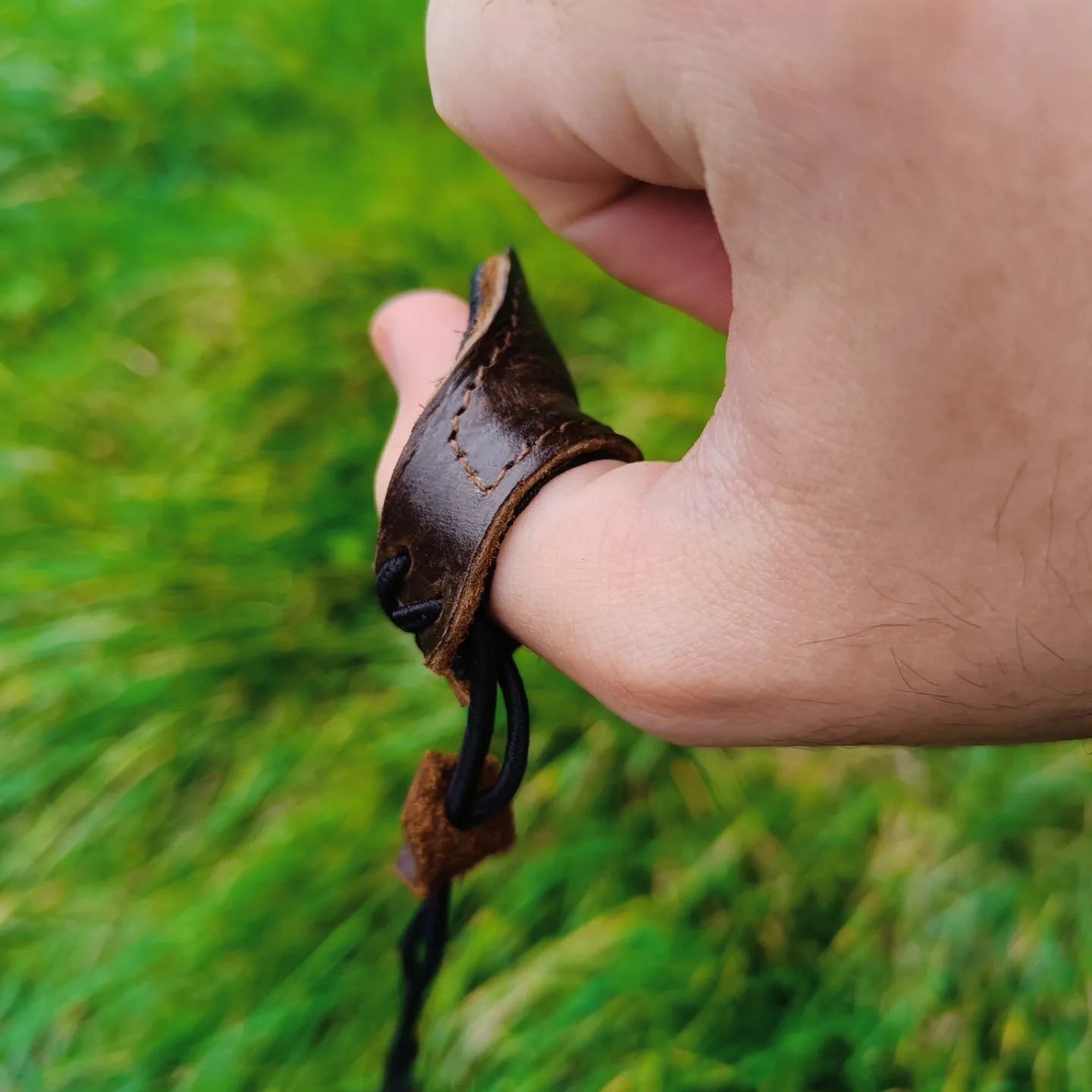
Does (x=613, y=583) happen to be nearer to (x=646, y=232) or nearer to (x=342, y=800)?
(x=646, y=232)

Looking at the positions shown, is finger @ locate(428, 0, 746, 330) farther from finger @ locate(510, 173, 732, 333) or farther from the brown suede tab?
the brown suede tab

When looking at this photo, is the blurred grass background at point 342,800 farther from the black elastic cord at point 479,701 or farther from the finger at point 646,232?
the finger at point 646,232

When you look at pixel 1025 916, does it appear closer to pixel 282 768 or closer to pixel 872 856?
pixel 872 856

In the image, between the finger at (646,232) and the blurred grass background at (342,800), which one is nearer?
the finger at (646,232)

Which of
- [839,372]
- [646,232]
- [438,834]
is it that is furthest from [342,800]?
[839,372]

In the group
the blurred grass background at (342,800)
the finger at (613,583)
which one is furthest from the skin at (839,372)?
the blurred grass background at (342,800)
